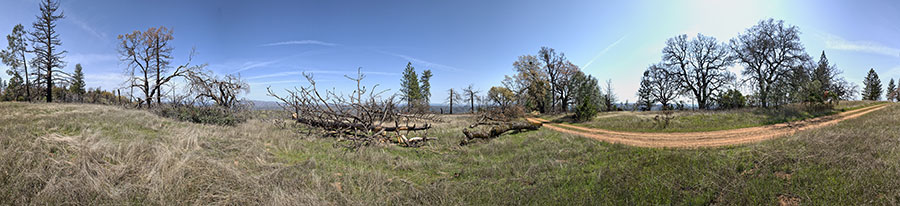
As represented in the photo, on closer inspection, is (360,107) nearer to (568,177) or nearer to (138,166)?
(138,166)

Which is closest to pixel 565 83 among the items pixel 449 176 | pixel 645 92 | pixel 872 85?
pixel 645 92

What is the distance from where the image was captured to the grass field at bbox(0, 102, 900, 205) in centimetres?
420

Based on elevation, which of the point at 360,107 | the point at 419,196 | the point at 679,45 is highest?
the point at 679,45

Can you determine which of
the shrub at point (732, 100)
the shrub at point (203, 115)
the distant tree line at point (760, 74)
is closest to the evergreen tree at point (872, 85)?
the distant tree line at point (760, 74)

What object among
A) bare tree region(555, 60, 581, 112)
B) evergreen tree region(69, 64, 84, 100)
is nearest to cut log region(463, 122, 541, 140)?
bare tree region(555, 60, 581, 112)

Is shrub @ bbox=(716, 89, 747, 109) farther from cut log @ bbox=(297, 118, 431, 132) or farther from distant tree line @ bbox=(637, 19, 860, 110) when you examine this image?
cut log @ bbox=(297, 118, 431, 132)

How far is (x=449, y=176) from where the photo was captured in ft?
21.1

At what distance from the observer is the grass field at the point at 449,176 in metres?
4.20

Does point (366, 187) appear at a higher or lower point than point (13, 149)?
lower

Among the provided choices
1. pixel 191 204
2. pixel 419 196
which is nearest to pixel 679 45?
pixel 419 196

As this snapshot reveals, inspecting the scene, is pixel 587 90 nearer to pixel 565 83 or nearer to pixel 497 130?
pixel 565 83

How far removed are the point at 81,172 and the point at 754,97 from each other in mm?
36109

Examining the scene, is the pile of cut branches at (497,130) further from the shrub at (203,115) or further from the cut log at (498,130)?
the shrub at (203,115)

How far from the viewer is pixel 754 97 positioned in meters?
24.8
